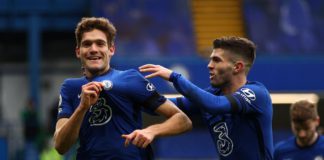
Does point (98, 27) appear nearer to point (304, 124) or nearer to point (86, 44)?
point (86, 44)

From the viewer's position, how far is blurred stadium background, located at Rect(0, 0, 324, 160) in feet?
56.0

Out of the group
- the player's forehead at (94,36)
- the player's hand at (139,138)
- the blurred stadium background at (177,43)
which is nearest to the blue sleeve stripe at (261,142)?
the player's hand at (139,138)

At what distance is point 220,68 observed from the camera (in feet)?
20.5

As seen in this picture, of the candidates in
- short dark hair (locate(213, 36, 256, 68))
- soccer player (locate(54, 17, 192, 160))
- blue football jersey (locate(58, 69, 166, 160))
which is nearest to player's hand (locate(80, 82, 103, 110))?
soccer player (locate(54, 17, 192, 160))

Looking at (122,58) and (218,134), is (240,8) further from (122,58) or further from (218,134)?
(218,134)

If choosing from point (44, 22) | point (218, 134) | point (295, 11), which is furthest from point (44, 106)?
point (218, 134)

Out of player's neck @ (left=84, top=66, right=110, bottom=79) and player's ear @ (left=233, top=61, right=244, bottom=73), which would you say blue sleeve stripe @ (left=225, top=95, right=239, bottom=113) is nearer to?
player's ear @ (left=233, top=61, right=244, bottom=73)

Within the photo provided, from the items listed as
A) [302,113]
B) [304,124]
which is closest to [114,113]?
[302,113]

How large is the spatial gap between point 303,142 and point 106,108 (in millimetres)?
3226

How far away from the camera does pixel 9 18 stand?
22781mm

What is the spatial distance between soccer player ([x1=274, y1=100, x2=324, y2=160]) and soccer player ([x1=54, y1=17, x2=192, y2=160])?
8.64ft

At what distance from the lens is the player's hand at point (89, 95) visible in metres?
5.38

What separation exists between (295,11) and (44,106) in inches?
338

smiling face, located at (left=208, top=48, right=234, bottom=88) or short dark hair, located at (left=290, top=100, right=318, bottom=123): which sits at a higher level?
smiling face, located at (left=208, top=48, right=234, bottom=88)
